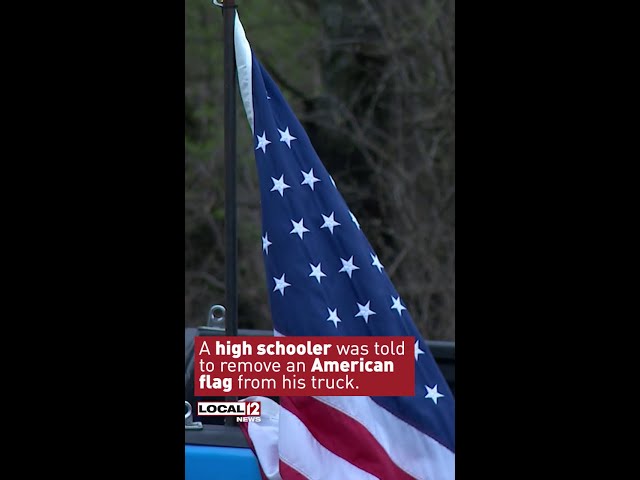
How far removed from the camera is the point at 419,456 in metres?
2.54

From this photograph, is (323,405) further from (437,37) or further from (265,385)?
(437,37)

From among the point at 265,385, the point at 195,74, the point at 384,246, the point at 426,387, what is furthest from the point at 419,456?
the point at 195,74

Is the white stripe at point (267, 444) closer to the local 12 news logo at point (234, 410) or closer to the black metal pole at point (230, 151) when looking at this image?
the local 12 news logo at point (234, 410)

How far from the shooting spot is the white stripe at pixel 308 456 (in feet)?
7.95

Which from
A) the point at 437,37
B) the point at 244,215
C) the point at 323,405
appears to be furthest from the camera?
the point at 244,215

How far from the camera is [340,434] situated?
248cm

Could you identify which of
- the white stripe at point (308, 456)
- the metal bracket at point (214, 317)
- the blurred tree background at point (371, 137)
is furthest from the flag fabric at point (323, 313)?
the blurred tree background at point (371, 137)

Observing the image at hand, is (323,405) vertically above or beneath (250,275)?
beneath

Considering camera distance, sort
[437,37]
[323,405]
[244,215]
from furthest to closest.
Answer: [244,215] → [437,37] → [323,405]

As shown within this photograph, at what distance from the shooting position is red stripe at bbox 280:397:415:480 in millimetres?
2469

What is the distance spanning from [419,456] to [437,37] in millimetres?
4457

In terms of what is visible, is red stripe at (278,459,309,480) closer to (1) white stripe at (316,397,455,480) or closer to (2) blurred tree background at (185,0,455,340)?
(1) white stripe at (316,397,455,480)

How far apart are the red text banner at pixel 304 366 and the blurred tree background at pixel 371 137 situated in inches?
157

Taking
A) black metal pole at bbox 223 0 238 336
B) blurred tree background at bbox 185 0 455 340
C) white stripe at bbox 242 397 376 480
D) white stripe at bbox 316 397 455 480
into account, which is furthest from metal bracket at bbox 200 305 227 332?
blurred tree background at bbox 185 0 455 340
